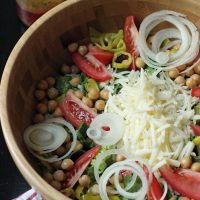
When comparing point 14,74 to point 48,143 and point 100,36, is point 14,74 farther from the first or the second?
point 100,36

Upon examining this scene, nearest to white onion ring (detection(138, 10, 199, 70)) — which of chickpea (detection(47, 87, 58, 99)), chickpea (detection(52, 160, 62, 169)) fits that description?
chickpea (detection(47, 87, 58, 99))

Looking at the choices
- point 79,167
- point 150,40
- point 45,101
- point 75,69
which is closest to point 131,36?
point 150,40

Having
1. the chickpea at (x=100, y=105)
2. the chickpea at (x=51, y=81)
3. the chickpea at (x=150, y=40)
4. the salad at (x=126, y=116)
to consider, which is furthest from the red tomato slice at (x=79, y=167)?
the chickpea at (x=150, y=40)

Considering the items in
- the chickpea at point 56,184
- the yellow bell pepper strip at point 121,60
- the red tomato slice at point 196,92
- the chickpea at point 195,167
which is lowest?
the chickpea at point 56,184

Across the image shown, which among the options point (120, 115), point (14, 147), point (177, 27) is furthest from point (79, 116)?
point (177, 27)

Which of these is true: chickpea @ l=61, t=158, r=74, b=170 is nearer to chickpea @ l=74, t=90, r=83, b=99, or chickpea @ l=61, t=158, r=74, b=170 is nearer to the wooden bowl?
the wooden bowl

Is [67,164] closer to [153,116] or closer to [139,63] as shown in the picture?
[153,116]

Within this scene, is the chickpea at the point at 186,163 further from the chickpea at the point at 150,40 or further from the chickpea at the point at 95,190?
the chickpea at the point at 150,40
